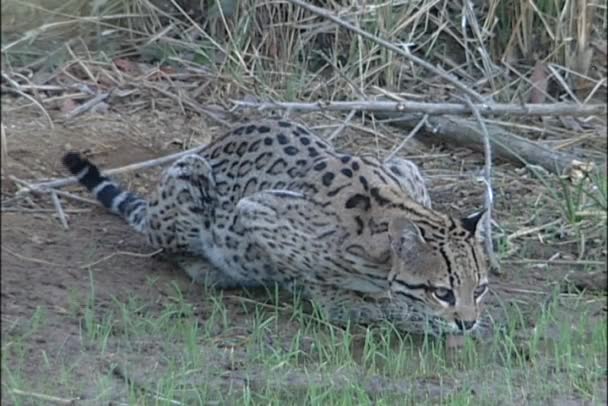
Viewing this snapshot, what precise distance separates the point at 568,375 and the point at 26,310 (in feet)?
5.98

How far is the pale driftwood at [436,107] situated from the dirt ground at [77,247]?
324 mm

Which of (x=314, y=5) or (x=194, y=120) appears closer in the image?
(x=314, y=5)

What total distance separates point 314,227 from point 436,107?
0.94 metres

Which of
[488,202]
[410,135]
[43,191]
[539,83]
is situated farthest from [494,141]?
[43,191]

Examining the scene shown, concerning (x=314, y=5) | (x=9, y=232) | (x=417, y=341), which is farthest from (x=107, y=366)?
(x=314, y=5)

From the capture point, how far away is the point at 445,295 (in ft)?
14.9

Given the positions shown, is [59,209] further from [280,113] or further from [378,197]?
[280,113]

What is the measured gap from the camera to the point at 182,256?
5070 millimetres

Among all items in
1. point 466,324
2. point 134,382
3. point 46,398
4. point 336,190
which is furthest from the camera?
point 336,190

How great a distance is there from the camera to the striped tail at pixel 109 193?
4301 millimetres

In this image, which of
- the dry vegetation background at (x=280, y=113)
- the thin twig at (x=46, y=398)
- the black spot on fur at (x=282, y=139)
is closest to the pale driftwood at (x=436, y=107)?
the dry vegetation background at (x=280, y=113)

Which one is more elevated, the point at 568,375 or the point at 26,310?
the point at 26,310

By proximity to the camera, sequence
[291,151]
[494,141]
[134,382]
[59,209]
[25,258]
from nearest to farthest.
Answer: [25,258] < [134,382] < [59,209] < [291,151] < [494,141]

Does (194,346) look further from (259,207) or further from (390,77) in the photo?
(390,77)
